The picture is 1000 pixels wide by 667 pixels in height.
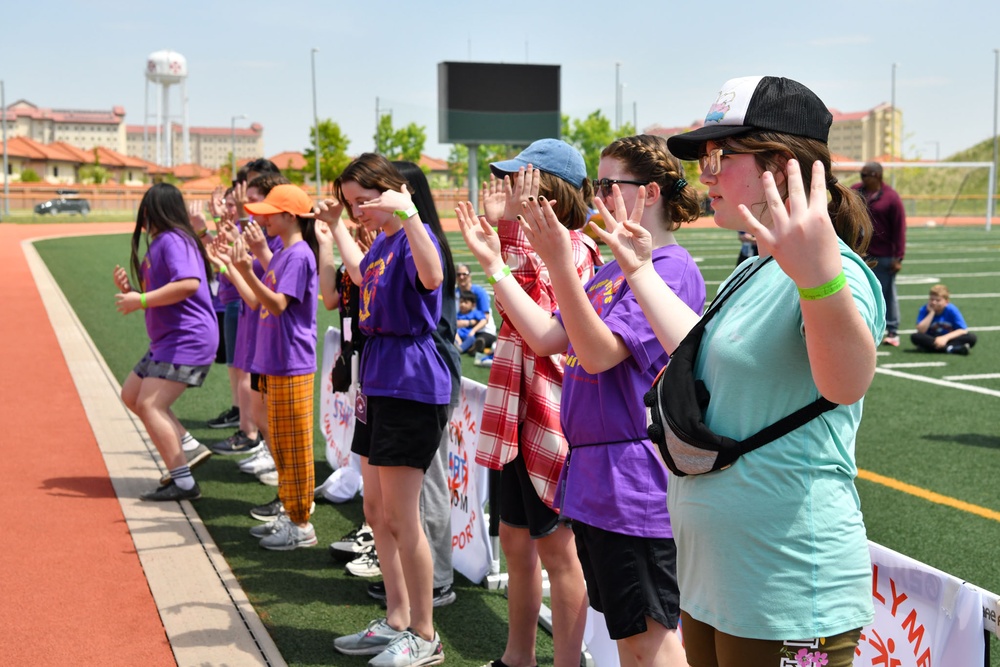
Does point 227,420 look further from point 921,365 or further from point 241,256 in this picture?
point 921,365

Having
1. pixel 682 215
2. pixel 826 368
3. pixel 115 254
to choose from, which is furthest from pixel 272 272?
pixel 115 254

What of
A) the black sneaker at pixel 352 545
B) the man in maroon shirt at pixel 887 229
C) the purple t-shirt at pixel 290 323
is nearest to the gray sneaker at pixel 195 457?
the purple t-shirt at pixel 290 323

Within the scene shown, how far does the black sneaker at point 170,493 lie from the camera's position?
21.9 feet

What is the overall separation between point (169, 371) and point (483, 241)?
4.02 meters

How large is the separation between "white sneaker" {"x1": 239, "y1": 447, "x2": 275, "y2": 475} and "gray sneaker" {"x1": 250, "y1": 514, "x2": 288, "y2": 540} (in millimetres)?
1311

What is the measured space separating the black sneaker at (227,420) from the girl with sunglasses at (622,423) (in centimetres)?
647

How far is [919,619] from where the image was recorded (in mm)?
2664

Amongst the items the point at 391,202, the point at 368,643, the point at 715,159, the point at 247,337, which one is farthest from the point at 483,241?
the point at 247,337

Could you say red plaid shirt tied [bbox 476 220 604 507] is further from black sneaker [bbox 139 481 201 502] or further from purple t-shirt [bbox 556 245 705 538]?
black sneaker [bbox 139 481 201 502]

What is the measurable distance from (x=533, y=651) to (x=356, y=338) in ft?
5.50

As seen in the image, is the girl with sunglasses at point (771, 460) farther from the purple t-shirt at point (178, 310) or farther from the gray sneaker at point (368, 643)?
the purple t-shirt at point (178, 310)

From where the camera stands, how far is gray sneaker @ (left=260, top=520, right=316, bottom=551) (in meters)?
5.69

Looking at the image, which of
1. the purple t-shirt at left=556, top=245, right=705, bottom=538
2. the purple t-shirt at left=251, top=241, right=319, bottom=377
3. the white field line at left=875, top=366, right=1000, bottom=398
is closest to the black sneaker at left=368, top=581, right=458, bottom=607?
the purple t-shirt at left=251, top=241, right=319, bottom=377

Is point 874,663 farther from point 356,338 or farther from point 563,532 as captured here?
point 356,338
